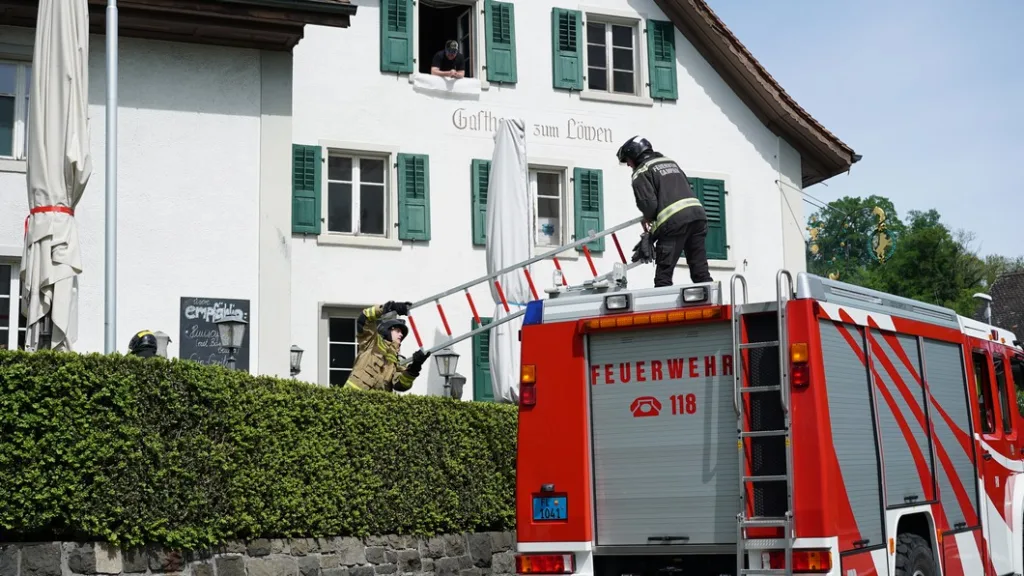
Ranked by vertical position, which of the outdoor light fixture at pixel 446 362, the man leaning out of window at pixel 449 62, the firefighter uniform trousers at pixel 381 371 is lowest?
the firefighter uniform trousers at pixel 381 371

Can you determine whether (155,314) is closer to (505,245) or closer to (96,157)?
(96,157)

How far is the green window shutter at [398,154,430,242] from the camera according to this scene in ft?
65.6

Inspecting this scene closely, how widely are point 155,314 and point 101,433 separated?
21.8 feet

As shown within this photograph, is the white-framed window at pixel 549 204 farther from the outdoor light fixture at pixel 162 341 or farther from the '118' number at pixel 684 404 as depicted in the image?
the '118' number at pixel 684 404

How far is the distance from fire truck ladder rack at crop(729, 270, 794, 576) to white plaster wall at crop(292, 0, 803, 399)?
36.6 ft

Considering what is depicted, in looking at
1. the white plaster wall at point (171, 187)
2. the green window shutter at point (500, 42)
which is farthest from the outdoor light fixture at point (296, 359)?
the green window shutter at point (500, 42)

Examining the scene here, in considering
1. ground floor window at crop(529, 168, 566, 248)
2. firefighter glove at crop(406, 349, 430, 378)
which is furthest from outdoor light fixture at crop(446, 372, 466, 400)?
firefighter glove at crop(406, 349, 430, 378)

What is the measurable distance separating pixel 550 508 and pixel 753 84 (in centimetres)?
1508

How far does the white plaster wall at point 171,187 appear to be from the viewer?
16.4 metres

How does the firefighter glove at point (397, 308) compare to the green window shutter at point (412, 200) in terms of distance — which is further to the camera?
the green window shutter at point (412, 200)

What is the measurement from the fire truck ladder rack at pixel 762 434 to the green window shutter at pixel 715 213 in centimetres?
1405

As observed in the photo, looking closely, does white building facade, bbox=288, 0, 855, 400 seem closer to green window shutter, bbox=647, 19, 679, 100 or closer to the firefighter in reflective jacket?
green window shutter, bbox=647, 19, 679, 100

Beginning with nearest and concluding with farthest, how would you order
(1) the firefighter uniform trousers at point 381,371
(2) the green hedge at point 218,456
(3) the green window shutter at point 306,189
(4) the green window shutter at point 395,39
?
(2) the green hedge at point 218,456, (1) the firefighter uniform trousers at point 381,371, (3) the green window shutter at point 306,189, (4) the green window shutter at point 395,39

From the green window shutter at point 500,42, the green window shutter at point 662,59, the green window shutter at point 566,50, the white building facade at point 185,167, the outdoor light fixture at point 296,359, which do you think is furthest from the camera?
the green window shutter at point 662,59
